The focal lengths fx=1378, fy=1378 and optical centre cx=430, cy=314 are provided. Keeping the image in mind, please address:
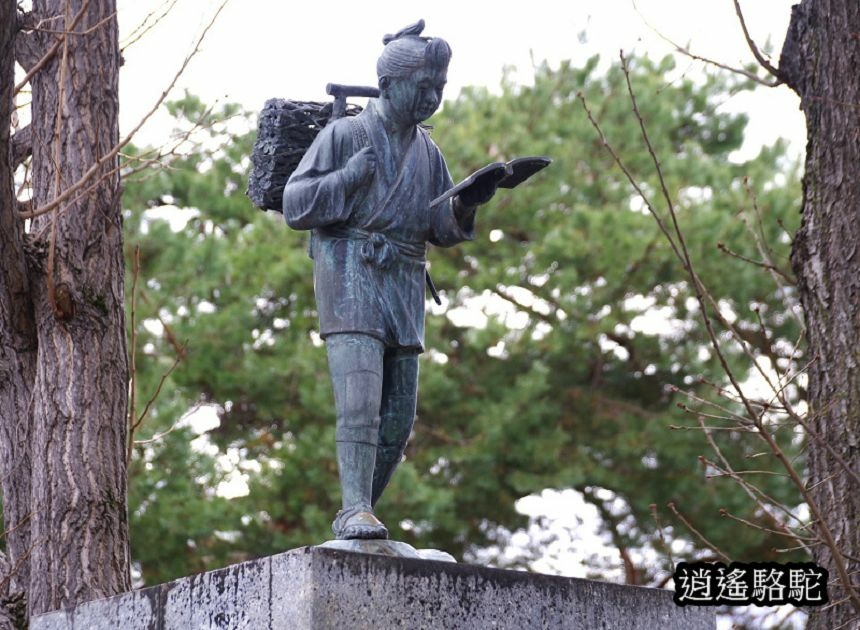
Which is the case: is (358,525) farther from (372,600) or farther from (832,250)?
(832,250)

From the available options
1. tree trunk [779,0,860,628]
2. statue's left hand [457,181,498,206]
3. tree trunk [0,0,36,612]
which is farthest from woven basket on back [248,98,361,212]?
tree trunk [779,0,860,628]

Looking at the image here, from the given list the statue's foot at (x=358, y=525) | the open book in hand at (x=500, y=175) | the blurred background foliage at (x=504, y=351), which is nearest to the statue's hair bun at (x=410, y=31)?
the open book in hand at (x=500, y=175)

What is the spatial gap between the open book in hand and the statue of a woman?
41 millimetres

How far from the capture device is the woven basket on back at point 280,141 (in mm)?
4875

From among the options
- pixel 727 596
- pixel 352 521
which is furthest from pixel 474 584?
pixel 727 596

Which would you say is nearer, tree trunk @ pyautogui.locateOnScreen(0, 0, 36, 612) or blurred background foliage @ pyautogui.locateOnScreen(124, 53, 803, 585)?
tree trunk @ pyautogui.locateOnScreen(0, 0, 36, 612)

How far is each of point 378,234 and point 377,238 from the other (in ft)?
0.07

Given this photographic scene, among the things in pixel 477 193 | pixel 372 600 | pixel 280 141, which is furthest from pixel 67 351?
pixel 372 600

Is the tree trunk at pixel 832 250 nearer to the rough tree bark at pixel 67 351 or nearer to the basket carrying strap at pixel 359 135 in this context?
the basket carrying strap at pixel 359 135

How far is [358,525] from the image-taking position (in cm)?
427

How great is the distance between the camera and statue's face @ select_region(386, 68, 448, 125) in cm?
453

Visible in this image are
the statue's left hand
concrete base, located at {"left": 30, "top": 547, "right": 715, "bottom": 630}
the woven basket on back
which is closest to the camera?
concrete base, located at {"left": 30, "top": 547, "right": 715, "bottom": 630}

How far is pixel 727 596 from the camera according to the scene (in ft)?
16.3

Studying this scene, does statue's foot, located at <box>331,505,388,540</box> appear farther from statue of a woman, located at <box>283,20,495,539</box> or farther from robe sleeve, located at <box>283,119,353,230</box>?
robe sleeve, located at <box>283,119,353,230</box>
